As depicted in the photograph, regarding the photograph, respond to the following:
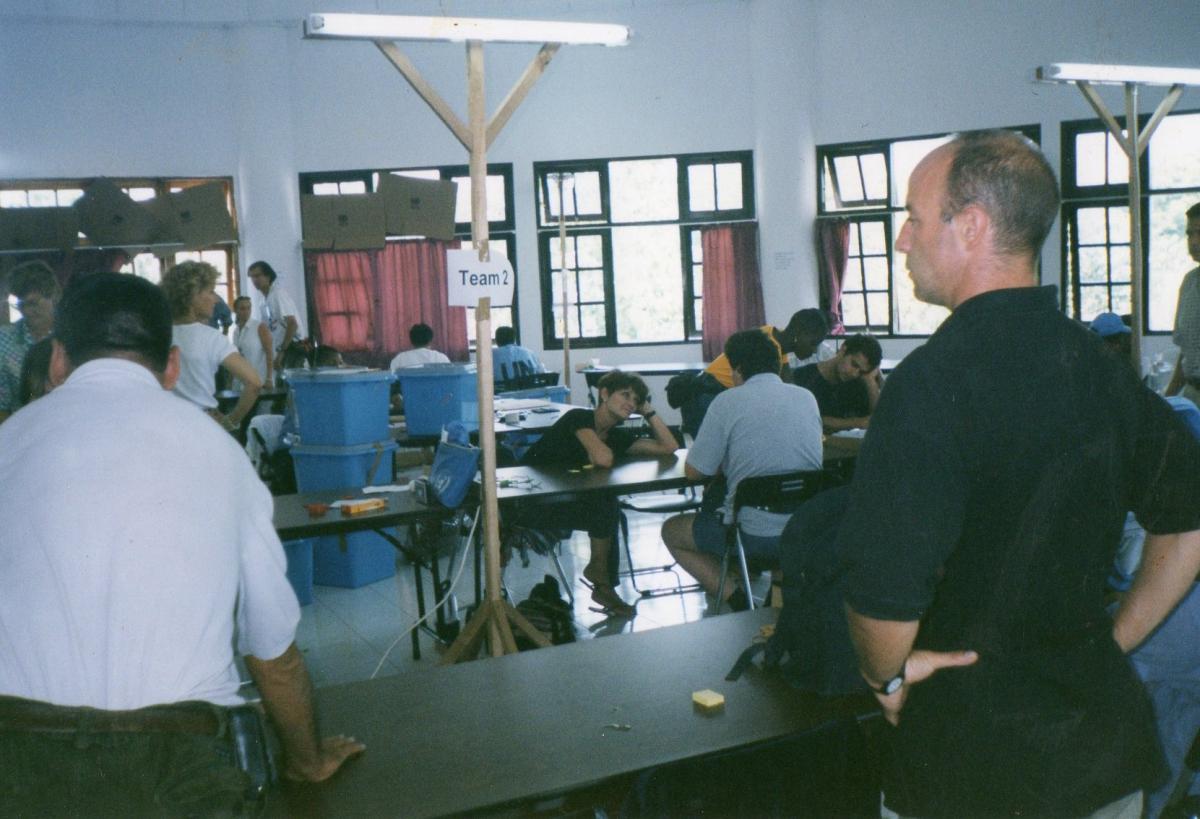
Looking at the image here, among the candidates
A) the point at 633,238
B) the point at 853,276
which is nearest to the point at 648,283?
the point at 633,238

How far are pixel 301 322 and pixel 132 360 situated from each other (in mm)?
9518

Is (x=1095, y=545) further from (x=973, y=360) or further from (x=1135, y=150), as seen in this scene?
(x=1135, y=150)

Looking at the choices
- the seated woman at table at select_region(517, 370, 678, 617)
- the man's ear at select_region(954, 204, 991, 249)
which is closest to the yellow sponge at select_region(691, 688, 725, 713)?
the man's ear at select_region(954, 204, 991, 249)

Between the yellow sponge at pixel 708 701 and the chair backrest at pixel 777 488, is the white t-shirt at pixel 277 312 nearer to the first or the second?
the chair backrest at pixel 777 488

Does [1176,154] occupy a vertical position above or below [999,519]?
above

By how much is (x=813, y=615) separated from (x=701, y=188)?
Result: 30.9 ft

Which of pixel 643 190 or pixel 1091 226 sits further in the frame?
pixel 643 190

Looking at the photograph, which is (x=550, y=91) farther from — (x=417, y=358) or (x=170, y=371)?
(x=170, y=371)

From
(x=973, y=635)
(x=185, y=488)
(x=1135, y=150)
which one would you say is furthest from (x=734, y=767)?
(x=1135, y=150)

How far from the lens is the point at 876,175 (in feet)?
33.7

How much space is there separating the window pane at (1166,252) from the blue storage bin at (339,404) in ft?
25.1

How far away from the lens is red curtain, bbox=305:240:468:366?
35.2 ft

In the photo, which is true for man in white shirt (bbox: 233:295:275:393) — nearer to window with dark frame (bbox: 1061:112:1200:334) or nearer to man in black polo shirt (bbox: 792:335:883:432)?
man in black polo shirt (bbox: 792:335:883:432)

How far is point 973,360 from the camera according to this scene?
1.14 meters
